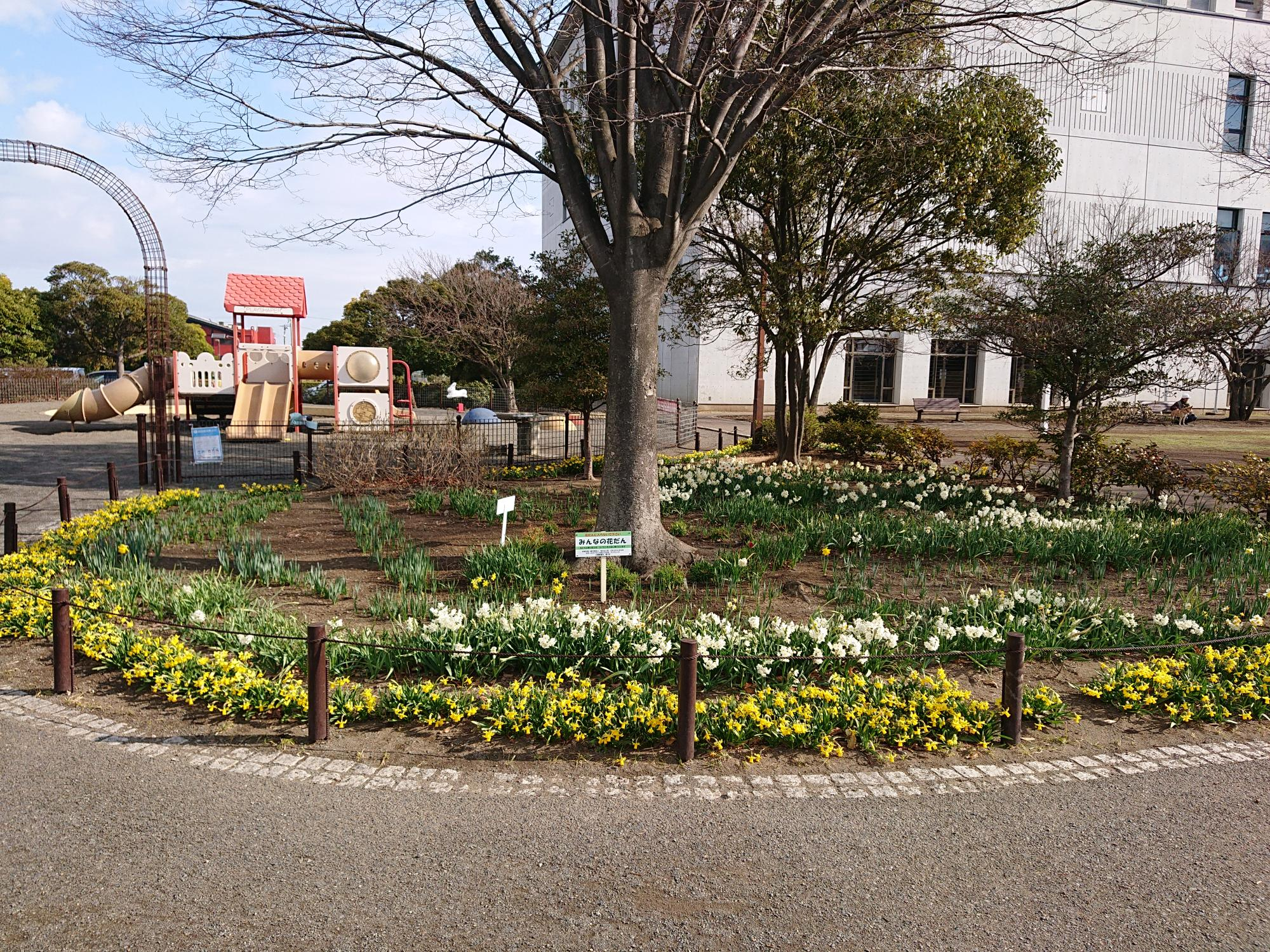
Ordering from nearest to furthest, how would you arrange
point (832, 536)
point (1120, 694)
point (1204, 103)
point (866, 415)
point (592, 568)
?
point (1120, 694), point (592, 568), point (832, 536), point (866, 415), point (1204, 103)

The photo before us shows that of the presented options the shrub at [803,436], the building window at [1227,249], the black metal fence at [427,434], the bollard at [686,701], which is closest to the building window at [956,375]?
the building window at [1227,249]

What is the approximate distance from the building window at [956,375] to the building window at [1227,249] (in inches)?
377

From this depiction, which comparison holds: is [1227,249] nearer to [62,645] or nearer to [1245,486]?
[1245,486]

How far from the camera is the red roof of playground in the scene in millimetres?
25859

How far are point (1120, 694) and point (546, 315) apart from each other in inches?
448

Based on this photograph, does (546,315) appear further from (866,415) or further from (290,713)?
(290,713)

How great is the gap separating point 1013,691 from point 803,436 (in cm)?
1394

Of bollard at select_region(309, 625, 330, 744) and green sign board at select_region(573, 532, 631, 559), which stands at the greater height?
green sign board at select_region(573, 532, 631, 559)

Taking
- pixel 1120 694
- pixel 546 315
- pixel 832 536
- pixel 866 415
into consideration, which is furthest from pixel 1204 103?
pixel 1120 694

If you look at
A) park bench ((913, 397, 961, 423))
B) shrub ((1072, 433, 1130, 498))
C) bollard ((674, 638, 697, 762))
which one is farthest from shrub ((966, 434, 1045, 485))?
park bench ((913, 397, 961, 423))

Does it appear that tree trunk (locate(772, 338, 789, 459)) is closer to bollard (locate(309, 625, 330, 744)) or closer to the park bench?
bollard (locate(309, 625, 330, 744))

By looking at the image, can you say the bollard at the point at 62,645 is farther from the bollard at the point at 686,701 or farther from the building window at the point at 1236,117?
the building window at the point at 1236,117

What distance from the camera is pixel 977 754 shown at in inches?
194

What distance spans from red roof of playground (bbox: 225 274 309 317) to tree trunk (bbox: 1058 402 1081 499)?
21.6 metres
